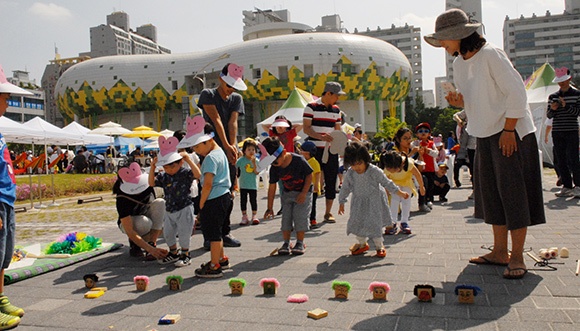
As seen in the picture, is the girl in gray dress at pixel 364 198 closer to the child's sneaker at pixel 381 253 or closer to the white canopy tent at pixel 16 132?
the child's sneaker at pixel 381 253

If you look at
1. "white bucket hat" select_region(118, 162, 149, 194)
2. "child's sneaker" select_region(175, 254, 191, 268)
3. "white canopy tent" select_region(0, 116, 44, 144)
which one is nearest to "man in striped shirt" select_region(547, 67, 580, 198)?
"child's sneaker" select_region(175, 254, 191, 268)

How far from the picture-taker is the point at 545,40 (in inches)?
4700

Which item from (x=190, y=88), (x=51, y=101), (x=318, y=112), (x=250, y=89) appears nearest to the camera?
(x=318, y=112)

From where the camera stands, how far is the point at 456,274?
4.02m

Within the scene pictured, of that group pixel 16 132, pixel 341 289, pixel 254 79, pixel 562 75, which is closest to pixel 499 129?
pixel 341 289

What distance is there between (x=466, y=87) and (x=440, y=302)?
183cm

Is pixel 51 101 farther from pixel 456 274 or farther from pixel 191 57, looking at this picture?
pixel 456 274

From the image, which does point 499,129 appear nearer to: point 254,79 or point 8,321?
point 8,321

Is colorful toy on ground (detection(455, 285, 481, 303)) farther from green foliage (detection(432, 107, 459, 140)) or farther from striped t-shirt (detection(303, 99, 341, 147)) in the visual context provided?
green foliage (detection(432, 107, 459, 140))

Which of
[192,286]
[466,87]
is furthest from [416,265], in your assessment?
[192,286]

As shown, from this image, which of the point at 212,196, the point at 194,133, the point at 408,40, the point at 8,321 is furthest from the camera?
the point at 408,40

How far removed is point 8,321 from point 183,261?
192 cm

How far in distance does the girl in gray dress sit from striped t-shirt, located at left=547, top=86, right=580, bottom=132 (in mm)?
4658

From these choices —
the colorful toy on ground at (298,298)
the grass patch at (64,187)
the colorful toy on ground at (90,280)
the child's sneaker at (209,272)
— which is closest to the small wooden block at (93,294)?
the colorful toy on ground at (90,280)
